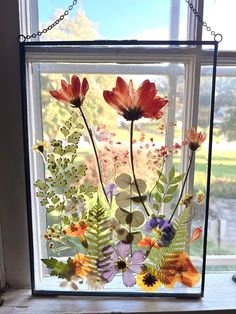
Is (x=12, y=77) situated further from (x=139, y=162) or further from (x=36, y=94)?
(x=139, y=162)

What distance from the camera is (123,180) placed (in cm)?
88

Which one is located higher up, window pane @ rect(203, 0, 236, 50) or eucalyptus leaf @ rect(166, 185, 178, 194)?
window pane @ rect(203, 0, 236, 50)

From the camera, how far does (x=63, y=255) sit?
93cm

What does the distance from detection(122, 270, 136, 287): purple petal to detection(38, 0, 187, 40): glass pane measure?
623 millimetres

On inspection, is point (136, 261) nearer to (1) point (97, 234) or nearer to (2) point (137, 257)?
(2) point (137, 257)

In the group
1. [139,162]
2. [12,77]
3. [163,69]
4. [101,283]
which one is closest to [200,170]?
[139,162]

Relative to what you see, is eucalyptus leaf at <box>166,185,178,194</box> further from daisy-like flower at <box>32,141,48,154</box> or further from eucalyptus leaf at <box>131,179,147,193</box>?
daisy-like flower at <box>32,141,48,154</box>

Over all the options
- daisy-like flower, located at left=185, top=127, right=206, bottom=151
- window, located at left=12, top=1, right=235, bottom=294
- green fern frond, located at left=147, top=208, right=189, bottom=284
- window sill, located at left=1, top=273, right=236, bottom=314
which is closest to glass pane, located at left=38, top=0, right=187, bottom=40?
window, located at left=12, top=1, right=235, bottom=294

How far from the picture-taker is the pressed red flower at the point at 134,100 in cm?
84

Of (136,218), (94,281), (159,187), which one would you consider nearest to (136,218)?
(136,218)

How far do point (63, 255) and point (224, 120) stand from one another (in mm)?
578

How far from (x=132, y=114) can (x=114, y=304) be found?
501 millimetres

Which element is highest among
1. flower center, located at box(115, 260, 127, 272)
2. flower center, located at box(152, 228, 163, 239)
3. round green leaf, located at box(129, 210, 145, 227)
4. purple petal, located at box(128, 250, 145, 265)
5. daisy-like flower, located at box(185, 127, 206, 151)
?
daisy-like flower, located at box(185, 127, 206, 151)

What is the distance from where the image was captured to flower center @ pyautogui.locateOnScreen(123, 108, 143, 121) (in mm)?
846
